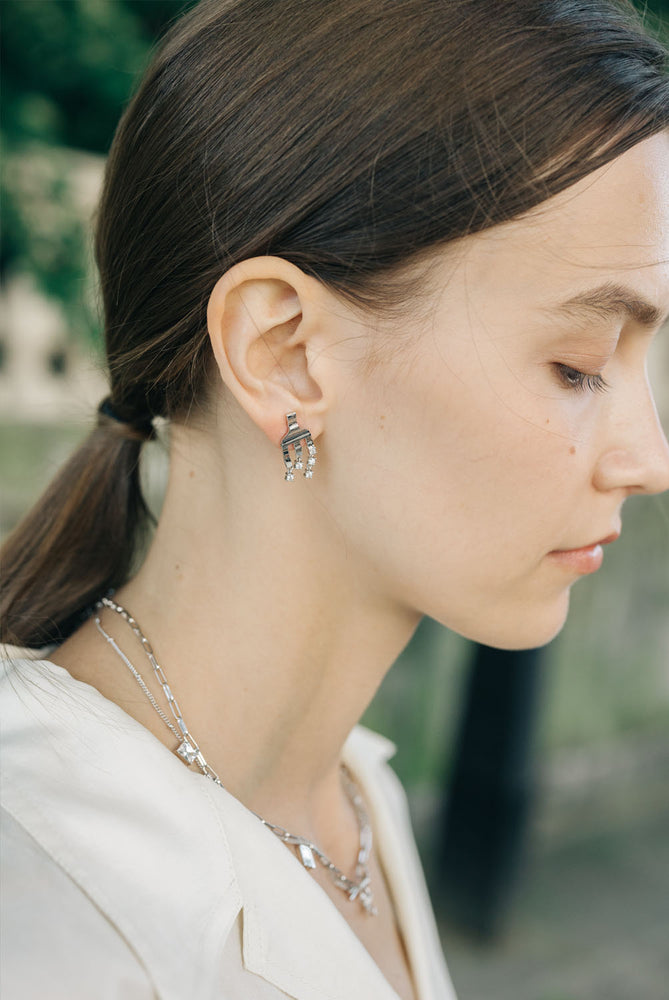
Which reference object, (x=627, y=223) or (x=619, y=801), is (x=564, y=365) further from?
(x=619, y=801)

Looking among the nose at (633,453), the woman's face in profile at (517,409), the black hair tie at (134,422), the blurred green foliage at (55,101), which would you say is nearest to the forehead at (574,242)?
the woman's face in profile at (517,409)

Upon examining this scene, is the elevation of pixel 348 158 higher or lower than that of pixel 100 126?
lower

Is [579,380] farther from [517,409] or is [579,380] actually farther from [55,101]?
[55,101]

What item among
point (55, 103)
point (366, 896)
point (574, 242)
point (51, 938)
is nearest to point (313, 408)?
point (574, 242)

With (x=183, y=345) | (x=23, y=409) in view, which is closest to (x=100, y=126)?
(x=23, y=409)

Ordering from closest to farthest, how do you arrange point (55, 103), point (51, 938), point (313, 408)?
point (51, 938)
point (313, 408)
point (55, 103)

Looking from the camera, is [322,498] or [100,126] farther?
[100,126]

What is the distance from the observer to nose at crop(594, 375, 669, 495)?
4.00ft

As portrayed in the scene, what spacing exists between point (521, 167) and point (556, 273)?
0.12 m

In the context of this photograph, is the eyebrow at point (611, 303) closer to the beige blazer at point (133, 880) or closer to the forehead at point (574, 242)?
the forehead at point (574, 242)

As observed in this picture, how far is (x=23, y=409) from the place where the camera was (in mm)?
3537

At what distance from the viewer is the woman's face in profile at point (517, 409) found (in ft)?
3.68

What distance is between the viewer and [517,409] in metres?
1.15

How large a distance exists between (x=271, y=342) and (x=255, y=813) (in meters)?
0.61
